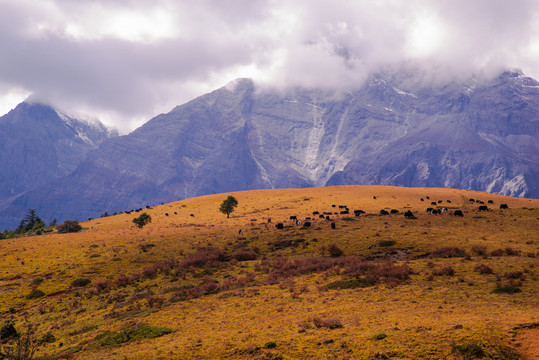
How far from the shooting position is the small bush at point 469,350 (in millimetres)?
16469

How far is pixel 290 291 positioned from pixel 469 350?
16.6m

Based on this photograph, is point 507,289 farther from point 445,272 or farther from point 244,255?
point 244,255

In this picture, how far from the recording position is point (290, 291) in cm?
3158

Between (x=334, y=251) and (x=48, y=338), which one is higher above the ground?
(x=334, y=251)

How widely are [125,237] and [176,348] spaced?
50344mm

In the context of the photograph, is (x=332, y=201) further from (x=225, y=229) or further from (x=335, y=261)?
(x=335, y=261)

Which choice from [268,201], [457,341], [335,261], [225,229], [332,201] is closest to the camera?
[457,341]

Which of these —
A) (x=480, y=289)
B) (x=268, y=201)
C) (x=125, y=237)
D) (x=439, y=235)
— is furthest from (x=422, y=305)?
(x=268, y=201)

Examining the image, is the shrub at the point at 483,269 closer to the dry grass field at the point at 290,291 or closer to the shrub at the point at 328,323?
the dry grass field at the point at 290,291

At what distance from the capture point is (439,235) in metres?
48.9

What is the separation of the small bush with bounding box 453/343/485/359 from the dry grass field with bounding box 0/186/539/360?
4 centimetres

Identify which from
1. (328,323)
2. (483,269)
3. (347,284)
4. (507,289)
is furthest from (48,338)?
(483,269)

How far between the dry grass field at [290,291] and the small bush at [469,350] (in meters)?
0.04

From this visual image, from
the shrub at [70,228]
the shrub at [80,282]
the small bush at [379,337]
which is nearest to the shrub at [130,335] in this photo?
the small bush at [379,337]
